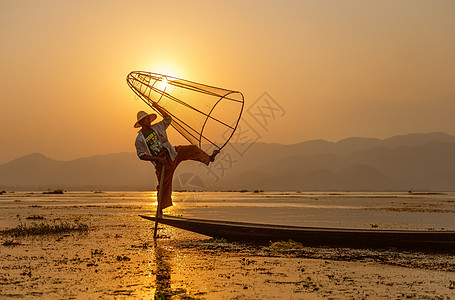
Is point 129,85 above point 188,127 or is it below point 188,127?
above

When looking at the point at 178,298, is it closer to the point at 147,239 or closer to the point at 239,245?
the point at 239,245

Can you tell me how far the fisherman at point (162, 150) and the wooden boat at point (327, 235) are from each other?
1265mm

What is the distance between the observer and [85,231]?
2002 centimetres

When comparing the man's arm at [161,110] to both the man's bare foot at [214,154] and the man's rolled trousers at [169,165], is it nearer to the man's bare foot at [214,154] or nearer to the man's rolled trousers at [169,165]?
the man's rolled trousers at [169,165]

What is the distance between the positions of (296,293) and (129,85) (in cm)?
863

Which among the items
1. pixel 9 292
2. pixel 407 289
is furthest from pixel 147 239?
pixel 407 289

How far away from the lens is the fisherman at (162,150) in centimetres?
1459

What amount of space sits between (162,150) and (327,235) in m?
5.18

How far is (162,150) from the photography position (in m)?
15.1

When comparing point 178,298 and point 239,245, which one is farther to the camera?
point 239,245

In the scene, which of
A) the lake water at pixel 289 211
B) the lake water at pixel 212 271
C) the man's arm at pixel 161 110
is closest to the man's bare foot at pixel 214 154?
the man's arm at pixel 161 110

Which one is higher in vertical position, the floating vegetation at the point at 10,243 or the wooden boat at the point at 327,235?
the wooden boat at the point at 327,235

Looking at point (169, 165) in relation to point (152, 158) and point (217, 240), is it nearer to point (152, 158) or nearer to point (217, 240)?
point (152, 158)

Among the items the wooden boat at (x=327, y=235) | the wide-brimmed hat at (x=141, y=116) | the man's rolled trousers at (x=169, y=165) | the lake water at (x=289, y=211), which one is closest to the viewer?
the wooden boat at (x=327, y=235)
